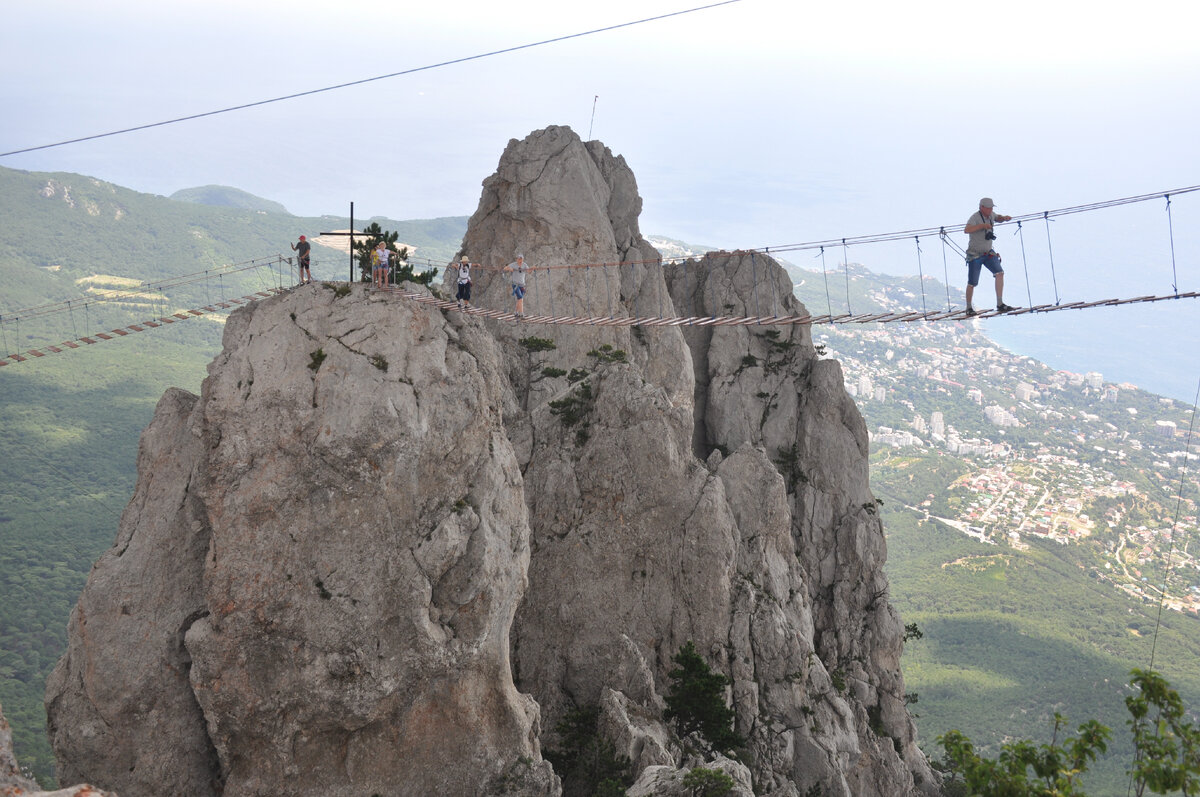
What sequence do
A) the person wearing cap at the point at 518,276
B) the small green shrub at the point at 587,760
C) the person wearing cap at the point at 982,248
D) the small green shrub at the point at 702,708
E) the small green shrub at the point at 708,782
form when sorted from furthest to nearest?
1. the person wearing cap at the point at 518,276
2. the small green shrub at the point at 702,708
3. the small green shrub at the point at 587,760
4. the small green shrub at the point at 708,782
5. the person wearing cap at the point at 982,248

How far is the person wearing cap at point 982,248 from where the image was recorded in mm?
24141

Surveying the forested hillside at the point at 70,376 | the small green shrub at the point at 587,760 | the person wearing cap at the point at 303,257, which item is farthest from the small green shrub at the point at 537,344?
the small green shrub at the point at 587,760

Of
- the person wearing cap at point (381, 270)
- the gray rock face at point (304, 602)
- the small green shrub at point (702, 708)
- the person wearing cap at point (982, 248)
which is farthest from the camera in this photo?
the small green shrub at point (702, 708)

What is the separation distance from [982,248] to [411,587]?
19652 millimetres

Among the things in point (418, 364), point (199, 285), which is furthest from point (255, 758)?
point (199, 285)

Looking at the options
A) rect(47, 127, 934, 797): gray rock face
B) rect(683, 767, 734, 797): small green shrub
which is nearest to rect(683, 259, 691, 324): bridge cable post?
rect(47, 127, 934, 797): gray rock face

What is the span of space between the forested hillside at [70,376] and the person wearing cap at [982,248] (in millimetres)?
27637

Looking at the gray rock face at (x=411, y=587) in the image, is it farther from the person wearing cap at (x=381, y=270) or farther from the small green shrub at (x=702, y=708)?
the person wearing cap at (x=381, y=270)

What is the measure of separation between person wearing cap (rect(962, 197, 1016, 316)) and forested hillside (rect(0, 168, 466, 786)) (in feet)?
90.7

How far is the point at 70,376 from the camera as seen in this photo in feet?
414

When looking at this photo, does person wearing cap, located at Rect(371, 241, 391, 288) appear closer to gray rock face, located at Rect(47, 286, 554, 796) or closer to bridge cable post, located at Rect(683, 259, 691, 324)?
gray rock face, located at Rect(47, 286, 554, 796)

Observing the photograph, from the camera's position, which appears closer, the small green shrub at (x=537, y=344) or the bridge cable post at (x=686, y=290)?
the small green shrub at (x=537, y=344)

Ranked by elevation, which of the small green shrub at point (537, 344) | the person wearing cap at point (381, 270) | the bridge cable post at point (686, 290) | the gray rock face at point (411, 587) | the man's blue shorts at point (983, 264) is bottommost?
the gray rock face at point (411, 587)

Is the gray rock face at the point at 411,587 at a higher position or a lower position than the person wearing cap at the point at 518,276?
lower
